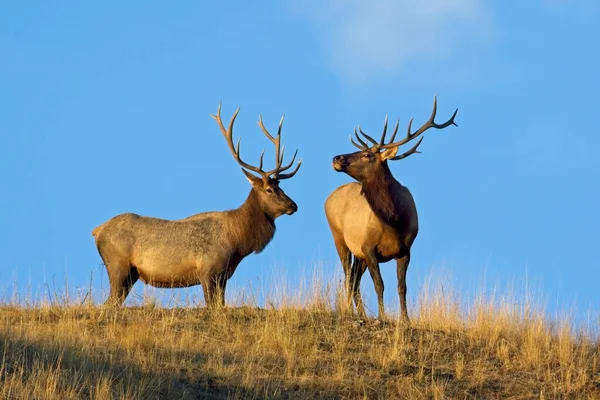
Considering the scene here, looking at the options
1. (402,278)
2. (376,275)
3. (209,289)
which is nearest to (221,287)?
(209,289)

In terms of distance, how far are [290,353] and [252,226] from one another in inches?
157

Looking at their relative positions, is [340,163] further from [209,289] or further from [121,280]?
[121,280]

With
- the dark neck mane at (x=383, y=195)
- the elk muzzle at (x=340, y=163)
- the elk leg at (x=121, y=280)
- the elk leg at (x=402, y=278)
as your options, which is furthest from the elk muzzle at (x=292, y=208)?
the elk leg at (x=121, y=280)

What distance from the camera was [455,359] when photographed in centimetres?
1095

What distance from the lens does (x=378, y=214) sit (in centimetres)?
1362

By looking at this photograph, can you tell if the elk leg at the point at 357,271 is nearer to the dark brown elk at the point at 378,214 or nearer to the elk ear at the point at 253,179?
the dark brown elk at the point at 378,214

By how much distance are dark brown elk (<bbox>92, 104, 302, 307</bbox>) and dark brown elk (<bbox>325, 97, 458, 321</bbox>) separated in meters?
0.93

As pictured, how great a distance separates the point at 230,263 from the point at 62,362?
4995 millimetres

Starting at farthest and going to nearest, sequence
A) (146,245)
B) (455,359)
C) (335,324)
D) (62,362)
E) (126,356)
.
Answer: (146,245), (335,324), (455,359), (126,356), (62,362)

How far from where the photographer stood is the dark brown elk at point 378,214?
13.5m

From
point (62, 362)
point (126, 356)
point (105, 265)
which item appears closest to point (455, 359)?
point (126, 356)

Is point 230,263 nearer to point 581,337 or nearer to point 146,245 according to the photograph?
point 146,245

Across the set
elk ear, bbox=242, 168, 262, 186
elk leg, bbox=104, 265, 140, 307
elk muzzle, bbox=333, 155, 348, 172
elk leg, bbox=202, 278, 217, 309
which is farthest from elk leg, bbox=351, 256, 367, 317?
elk leg, bbox=104, 265, 140, 307

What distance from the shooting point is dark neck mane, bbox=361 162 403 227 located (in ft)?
44.5
